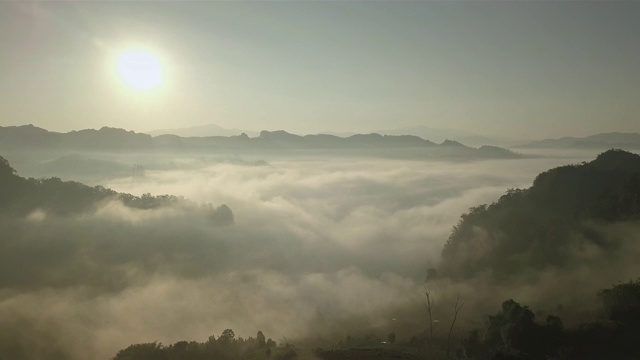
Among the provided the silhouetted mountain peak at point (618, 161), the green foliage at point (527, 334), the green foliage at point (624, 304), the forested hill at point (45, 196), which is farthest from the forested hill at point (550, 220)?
the forested hill at point (45, 196)

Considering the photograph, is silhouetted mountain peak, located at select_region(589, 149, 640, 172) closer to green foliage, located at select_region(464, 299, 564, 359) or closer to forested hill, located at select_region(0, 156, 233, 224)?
green foliage, located at select_region(464, 299, 564, 359)

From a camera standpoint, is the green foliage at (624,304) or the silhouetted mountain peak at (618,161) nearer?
the green foliage at (624,304)

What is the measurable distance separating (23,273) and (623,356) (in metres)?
90.0

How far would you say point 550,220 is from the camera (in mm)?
76938

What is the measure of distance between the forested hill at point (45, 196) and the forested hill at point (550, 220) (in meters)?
85.4

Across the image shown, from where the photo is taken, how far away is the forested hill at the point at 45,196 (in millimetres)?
94000

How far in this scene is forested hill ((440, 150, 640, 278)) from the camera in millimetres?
71188

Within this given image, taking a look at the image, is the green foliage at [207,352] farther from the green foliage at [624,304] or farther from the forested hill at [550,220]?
the forested hill at [550,220]

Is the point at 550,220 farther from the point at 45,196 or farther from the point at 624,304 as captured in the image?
the point at 45,196

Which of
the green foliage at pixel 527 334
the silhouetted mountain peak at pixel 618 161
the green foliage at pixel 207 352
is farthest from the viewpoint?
the silhouetted mountain peak at pixel 618 161

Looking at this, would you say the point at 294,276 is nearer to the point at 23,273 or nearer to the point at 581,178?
the point at 23,273

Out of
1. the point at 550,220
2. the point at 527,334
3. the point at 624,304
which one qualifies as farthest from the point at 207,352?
the point at 550,220

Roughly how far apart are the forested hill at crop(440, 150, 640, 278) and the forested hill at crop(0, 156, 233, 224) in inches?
3364

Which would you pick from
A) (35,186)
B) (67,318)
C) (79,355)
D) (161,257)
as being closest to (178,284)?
(161,257)
